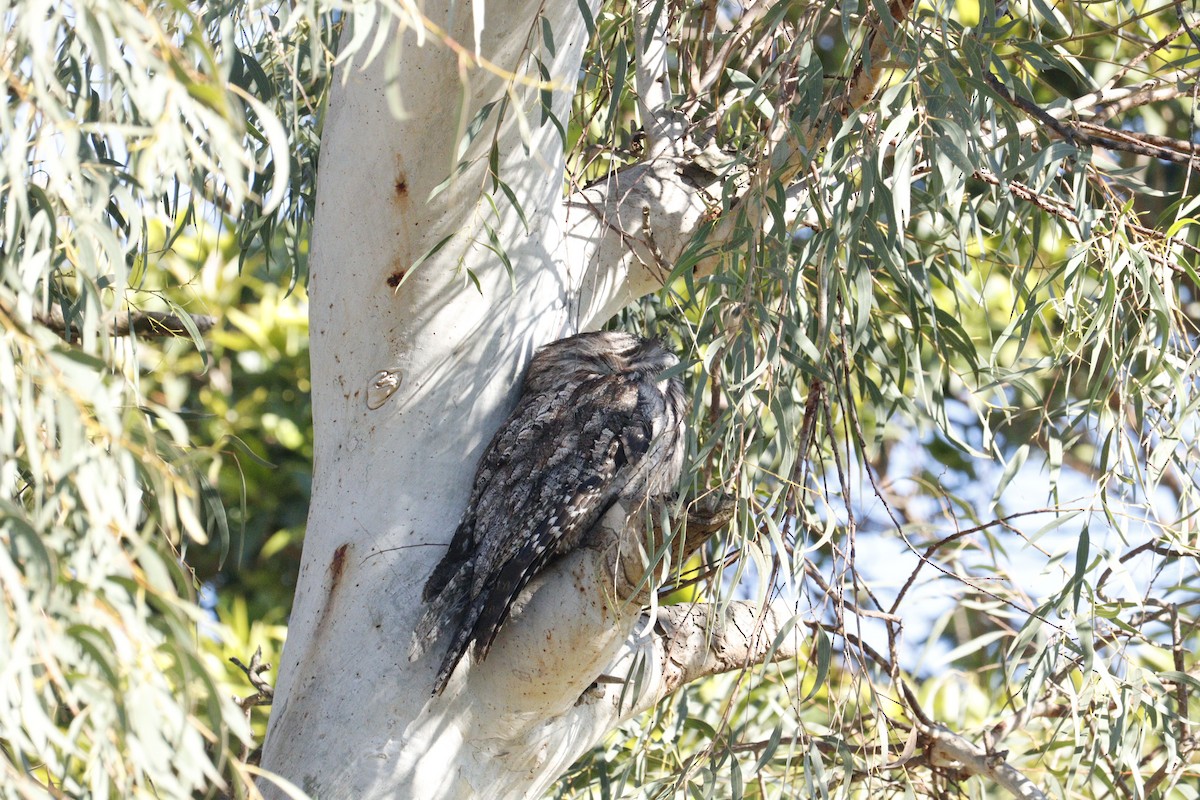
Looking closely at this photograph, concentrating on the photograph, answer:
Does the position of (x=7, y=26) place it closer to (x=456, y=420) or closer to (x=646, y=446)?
(x=456, y=420)

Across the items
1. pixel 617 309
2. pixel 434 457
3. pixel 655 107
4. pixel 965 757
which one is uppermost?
pixel 655 107

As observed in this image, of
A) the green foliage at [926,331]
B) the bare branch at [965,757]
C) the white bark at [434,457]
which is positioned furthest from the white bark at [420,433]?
the bare branch at [965,757]

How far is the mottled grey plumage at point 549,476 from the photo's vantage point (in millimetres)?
1629

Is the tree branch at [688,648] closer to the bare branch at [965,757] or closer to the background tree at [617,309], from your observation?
the background tree at [617,309]

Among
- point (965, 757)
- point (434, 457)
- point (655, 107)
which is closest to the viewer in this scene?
point (434, 457)

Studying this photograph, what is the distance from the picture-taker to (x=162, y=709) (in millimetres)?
882

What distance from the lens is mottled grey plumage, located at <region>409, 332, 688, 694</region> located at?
163cm

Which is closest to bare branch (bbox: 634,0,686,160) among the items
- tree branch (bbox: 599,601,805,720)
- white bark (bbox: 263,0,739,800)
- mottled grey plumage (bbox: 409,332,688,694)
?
white bark (bbox: 263,0,739,800)

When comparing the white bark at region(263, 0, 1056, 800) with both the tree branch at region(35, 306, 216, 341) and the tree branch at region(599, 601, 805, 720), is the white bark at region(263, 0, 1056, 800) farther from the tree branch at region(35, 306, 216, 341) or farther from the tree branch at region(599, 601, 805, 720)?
the tree branch at region(35, 306, 216, 341)

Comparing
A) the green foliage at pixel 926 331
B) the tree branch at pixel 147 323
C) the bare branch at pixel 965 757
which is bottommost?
the tree branch at pixel 147 323

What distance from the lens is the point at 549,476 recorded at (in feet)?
5.96

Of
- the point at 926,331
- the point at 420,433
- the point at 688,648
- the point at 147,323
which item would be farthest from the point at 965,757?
the point at 147,323

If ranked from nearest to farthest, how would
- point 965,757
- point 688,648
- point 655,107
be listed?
point 688,648, point 965,757, point 655,107

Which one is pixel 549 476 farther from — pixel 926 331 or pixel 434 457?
pixel 926 331
